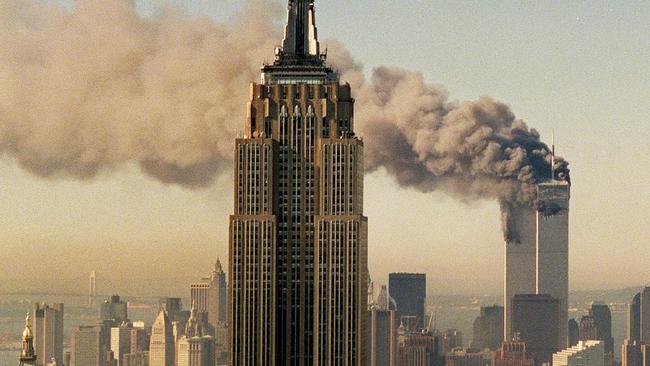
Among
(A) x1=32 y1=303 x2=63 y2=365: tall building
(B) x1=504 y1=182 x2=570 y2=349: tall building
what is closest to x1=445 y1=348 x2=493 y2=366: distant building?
(B) x1=504 y1=182 x2=570 y2=349: tall building

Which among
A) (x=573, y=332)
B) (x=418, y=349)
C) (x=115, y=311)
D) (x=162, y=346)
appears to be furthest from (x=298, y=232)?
(x=573, y=332)

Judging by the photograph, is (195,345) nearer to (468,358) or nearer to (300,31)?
(468,358)

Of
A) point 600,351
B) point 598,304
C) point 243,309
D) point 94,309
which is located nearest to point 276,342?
point 243,309

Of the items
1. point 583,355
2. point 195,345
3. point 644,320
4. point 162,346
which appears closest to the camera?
point 195,345

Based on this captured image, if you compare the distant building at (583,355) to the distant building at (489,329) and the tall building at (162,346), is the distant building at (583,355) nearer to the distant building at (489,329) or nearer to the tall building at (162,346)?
the distant building at (489,329)

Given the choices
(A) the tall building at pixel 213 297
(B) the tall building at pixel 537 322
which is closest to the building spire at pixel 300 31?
(A) the tall building at pixel 213 297

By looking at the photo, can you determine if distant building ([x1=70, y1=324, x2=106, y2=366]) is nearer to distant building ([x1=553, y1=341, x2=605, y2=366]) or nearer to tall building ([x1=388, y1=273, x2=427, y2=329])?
tall building ([x1=388, y1=273, x2=427, y2=329])
